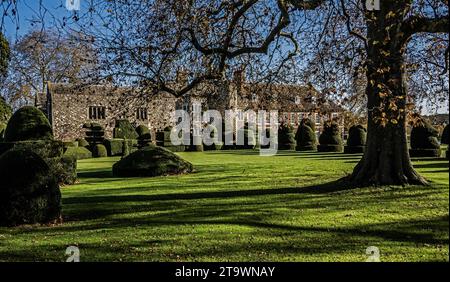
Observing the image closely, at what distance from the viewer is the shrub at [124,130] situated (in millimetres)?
39094

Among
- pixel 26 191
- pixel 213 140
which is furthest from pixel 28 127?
pixel 213 140

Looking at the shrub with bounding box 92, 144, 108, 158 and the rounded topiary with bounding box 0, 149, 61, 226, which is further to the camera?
the shrub with bounding box 92, 144, 108, 158

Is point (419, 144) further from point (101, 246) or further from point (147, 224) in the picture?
point (101, 246)

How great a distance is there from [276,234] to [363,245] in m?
1.53

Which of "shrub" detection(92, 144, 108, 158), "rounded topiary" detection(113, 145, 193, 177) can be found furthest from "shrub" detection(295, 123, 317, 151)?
"rounded topiary" detection(113, 145, 193, 177)

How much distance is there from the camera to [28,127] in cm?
1709

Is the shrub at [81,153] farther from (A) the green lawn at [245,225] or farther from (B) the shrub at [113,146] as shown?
(A) the green lawn at [245,225]

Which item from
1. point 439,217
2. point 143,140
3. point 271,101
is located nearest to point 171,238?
point 439,217

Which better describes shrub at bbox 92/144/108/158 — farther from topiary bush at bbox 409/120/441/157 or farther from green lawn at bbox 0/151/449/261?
topiary bush at bbox 409/120/441/157

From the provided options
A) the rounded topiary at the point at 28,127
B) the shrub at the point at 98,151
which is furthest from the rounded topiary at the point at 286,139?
the rounded topiary at the point at 28,127

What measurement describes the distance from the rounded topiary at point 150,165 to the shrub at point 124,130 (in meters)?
20.4

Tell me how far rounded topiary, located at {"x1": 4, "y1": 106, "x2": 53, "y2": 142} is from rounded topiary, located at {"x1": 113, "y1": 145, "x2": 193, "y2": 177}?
3.35 metres

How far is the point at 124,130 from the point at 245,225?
Answer: 32.7 m

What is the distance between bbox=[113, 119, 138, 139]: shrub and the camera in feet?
128
